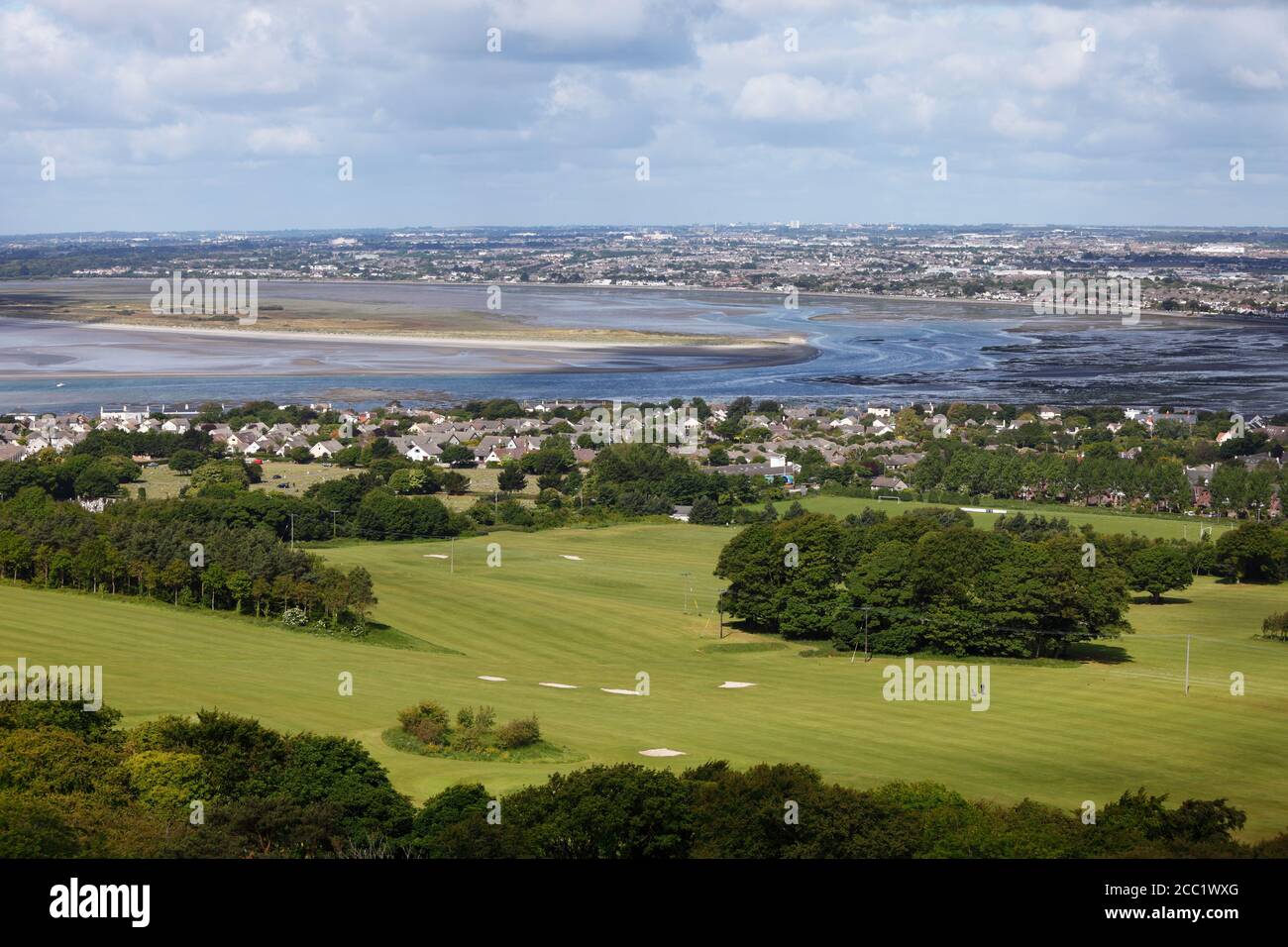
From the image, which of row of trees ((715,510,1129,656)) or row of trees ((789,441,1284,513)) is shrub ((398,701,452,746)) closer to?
row of trees ((715,510,1129,656))

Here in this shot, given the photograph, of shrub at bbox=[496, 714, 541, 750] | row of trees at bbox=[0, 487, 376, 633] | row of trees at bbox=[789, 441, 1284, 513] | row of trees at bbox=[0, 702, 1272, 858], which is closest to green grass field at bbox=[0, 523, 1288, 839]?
shrub at bbox=[496, 714, 541, 750]

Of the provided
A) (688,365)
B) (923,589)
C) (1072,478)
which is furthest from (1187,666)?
(688,365)

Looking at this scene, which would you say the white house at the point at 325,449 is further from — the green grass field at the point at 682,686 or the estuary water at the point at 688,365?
the green grass field at the point at 682,686

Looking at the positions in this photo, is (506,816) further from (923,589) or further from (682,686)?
(923,589)

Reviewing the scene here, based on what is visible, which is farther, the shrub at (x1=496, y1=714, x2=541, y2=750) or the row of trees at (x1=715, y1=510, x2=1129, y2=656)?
the row of trees at (x1=715, y1=510, x2=1129, y2=656)

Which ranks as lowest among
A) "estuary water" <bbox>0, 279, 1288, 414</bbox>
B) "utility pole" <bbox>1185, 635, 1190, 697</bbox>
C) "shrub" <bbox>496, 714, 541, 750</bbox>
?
"utility pole" <bbox>1185, 635, 1190, 697</bbox>

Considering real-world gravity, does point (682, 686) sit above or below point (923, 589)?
below
